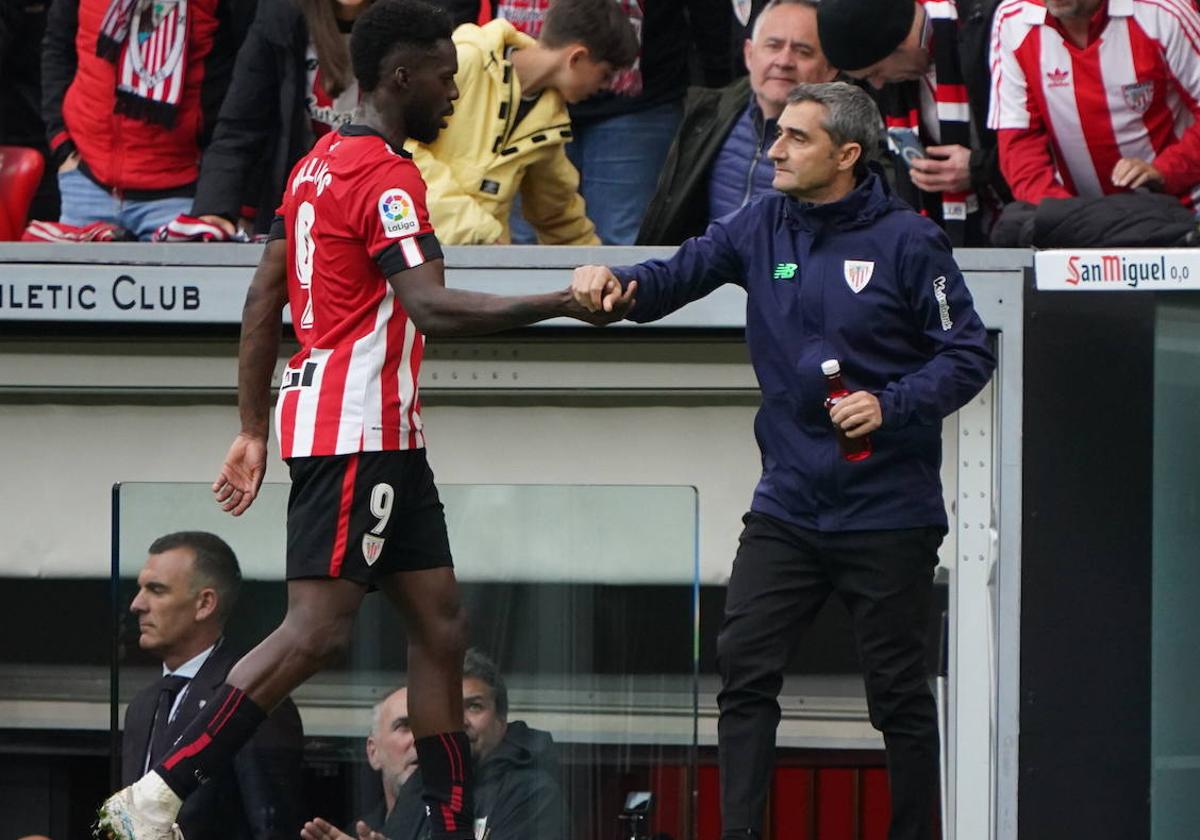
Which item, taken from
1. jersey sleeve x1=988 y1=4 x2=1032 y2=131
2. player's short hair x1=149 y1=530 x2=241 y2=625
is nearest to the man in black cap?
jersey sleeve x1=988 y1=4 x2=1032 y2=131

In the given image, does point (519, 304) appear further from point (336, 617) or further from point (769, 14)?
point (769, 14)

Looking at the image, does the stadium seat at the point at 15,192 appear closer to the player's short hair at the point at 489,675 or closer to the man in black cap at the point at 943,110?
the player's short hair at the point at 489,675

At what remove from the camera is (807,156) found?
179 inches

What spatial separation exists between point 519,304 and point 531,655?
1305 mm

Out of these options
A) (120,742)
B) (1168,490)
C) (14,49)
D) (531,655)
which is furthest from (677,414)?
(14,49)

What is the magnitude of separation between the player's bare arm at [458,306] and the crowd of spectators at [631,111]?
132cm

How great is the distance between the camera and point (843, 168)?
15.1ft

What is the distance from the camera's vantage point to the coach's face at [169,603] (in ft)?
17.4

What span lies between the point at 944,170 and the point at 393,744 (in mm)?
2212

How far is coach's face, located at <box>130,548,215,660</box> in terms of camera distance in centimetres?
532

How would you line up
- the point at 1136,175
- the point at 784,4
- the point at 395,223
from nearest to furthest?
1. the point at 395,223
2. the point at 1136,175
3. the point at 784,4

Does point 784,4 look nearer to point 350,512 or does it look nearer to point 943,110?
point 943,110

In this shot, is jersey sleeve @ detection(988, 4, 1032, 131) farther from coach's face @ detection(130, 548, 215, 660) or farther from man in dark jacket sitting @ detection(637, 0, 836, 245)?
coach's face @ detection(130, 548, 215, 660)

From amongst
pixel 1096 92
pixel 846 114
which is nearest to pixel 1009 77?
pixel 1096 92
